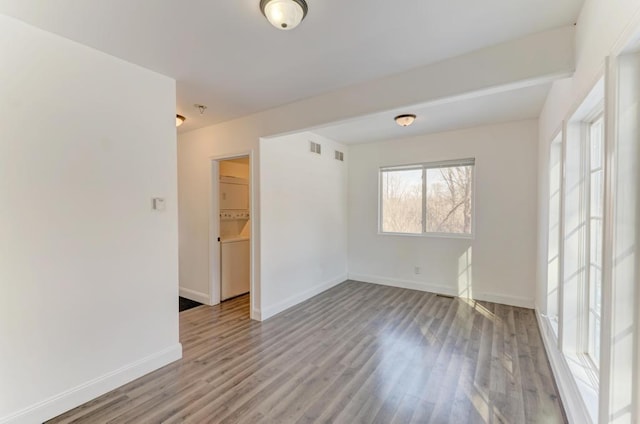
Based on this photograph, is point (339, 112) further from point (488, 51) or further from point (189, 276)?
point (189, 276)

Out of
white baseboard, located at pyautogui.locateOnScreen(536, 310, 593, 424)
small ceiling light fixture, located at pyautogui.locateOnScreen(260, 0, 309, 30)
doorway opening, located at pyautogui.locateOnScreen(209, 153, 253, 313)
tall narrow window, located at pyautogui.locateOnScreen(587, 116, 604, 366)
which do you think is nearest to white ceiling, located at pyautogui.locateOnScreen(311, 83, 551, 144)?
tall narrow window, located at pyautogui.locateOnScreen(587, 116, 604, 366)

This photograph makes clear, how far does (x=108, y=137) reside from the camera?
219 cm

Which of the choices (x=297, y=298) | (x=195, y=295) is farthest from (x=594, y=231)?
(x=195, y=295)

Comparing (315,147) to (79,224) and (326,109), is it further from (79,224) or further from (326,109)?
(79,224)

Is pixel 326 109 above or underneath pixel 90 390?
above

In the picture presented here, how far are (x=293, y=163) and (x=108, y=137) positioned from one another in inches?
87.8

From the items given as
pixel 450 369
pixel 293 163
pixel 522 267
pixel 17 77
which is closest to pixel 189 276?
pixel 293 163


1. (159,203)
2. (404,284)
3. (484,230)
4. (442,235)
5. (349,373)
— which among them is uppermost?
(159,203)

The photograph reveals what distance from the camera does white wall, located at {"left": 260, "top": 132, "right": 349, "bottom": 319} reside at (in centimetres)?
366

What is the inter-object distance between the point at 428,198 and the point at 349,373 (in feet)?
10.2

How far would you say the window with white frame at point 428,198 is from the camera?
4355 mm

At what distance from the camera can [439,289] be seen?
4.50 metres

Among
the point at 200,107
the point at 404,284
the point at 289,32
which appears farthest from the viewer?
the point at 404,284

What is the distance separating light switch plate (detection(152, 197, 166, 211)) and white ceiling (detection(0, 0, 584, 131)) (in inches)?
42.3
